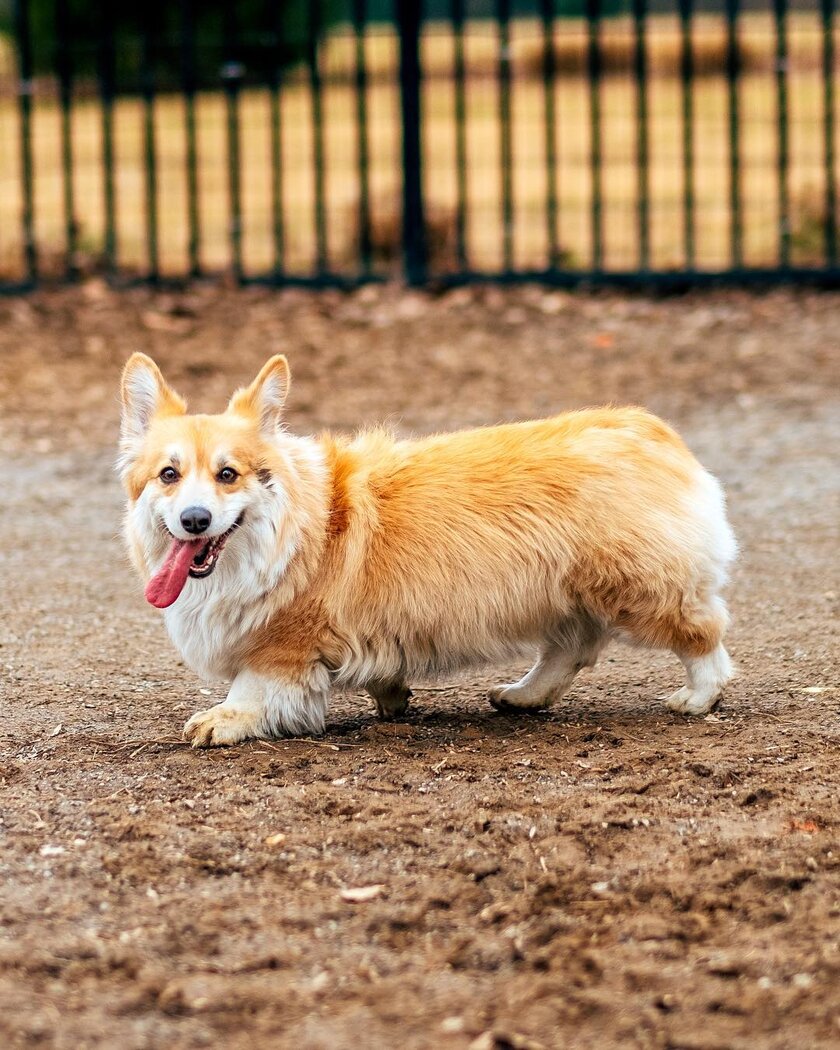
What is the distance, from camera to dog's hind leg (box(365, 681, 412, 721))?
4879 millimetres

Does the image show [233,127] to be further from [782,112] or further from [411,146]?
[782,112]

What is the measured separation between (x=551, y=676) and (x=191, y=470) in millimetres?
1365

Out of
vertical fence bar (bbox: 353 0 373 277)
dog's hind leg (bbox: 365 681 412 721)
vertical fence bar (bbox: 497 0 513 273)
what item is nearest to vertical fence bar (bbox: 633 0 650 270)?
vertical fence bar (bbox: 497 0 513 273)

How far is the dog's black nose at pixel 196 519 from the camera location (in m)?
4.35

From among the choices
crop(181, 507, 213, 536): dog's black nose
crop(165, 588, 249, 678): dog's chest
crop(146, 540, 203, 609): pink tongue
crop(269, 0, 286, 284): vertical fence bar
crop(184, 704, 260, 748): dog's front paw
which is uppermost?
crop(269, 0, 286, 284): vertical fence bar

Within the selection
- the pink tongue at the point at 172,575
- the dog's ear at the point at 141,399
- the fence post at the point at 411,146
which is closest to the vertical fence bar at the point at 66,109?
the fence post at the point at 411,146

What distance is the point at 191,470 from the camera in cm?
446

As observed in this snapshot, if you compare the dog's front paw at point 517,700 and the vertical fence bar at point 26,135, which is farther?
the vertical fence bar at point 26,135

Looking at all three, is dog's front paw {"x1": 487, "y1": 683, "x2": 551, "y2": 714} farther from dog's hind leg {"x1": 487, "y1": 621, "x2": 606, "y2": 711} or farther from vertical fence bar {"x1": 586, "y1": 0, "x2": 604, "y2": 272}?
vertical fence bar {"x1": 586, "y1": 0, "x2": 604, "y2": 272}

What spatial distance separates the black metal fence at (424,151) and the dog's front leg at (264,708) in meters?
7.06

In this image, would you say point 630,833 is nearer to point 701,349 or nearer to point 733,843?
point 733,843

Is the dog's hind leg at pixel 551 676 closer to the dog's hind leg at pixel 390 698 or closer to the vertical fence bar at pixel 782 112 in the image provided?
the dog's hind leg at pixel 390 698

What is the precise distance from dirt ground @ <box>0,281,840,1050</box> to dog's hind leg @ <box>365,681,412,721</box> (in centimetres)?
7

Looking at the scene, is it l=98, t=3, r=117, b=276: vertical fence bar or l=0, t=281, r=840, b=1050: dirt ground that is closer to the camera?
l=0, t=281, r=840, b=1050: dirt ground
